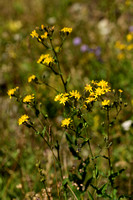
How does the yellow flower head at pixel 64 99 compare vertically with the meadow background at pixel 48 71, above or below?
below

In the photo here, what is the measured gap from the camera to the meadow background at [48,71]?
9.08 feet

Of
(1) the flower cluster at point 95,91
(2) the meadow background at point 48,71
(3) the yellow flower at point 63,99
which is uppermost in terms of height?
(2) the meadow background at point 48,71

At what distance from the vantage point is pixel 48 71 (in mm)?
4605

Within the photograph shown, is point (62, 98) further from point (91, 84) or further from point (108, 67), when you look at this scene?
point (108, 67)

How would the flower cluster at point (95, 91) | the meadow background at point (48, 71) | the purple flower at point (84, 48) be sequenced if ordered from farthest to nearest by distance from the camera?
the purple flower at point (84, 48)
the meadow background at point (48, 71)
the flower cluster at point (95, 91)

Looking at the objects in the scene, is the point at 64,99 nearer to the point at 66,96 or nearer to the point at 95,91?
the point at 66,96

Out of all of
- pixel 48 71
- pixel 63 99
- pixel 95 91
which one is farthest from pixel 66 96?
pixel 48 71

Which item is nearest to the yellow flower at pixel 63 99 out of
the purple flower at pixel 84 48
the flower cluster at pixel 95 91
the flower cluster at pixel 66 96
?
the flower cluster at pixel 66 96

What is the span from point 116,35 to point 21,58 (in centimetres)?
202

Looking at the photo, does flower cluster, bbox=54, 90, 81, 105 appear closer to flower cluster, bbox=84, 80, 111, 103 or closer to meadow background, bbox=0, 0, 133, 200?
flower cluster, bbox=84, 80, 111, 103

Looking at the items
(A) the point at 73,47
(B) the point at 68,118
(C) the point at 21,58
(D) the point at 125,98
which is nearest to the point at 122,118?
(D) the point at 125,98

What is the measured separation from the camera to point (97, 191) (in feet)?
6.03

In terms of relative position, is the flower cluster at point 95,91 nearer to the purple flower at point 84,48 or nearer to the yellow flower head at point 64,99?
the yellow flower head at point 64,99

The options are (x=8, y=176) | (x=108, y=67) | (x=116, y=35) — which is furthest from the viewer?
(x=116, y=35)
